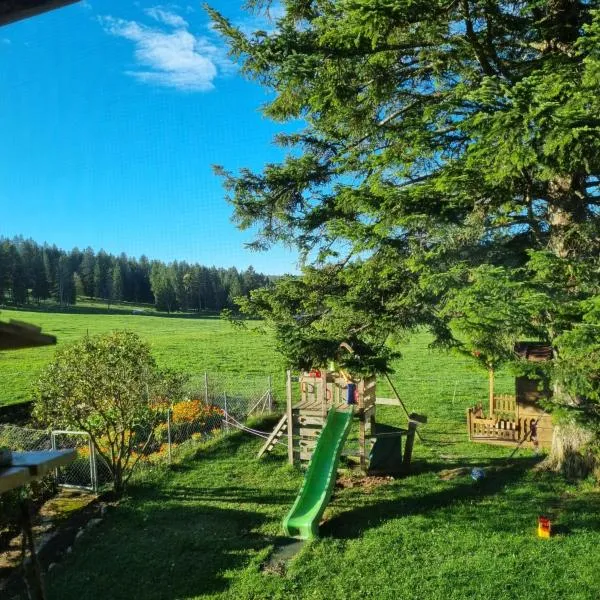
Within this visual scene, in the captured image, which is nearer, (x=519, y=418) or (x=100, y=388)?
(x=100, y=388)

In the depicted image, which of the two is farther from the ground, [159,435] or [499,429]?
[499,429]

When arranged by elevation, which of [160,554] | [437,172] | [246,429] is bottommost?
[160,554]

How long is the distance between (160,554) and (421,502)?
545cm

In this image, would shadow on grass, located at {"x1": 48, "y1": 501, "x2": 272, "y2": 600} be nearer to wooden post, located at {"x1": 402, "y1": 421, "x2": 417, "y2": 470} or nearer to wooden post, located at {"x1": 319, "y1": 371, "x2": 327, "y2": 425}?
wooden post, located at {"x1": 319, "y1": 371, "x2": 327, "y2": 425}

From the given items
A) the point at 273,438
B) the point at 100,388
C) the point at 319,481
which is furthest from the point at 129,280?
the point at 319,481

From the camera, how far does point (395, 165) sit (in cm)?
1029

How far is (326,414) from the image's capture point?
14023 mm

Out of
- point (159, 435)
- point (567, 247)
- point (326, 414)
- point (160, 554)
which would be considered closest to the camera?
point (160, 554)

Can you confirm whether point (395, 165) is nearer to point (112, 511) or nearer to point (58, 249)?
point (112, 511)

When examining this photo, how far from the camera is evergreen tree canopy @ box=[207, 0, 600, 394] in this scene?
747 cm

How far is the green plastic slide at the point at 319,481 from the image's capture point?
991 centimetres

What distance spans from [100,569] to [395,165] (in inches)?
362

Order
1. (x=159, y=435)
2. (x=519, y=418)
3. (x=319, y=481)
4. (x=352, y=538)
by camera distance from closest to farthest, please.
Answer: (x=352, y=538) < (x=319, y=481) < (x=519, y=418) < (x=159, y=435)

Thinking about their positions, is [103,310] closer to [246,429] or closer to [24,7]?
[246,429]
